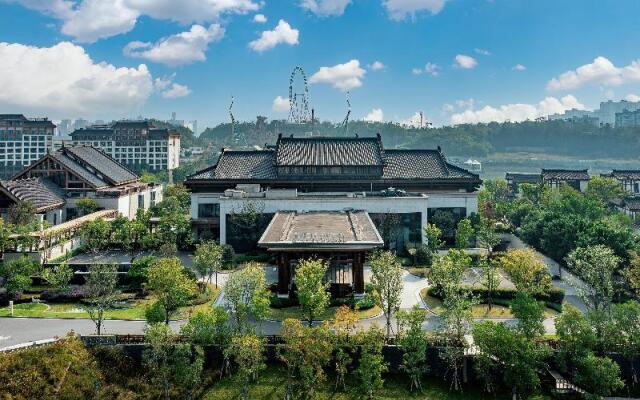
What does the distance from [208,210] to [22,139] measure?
69056 mm

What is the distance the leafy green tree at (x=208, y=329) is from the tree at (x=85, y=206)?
30.1 m

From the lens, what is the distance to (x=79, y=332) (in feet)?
73.0

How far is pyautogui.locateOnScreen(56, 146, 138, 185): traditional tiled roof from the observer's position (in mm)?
50250

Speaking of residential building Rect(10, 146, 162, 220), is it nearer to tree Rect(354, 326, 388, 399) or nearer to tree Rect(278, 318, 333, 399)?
tree Rect(278, 318, 333, 399)

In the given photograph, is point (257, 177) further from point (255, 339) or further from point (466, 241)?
point (255, 339)

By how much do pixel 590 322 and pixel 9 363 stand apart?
70.5 feet

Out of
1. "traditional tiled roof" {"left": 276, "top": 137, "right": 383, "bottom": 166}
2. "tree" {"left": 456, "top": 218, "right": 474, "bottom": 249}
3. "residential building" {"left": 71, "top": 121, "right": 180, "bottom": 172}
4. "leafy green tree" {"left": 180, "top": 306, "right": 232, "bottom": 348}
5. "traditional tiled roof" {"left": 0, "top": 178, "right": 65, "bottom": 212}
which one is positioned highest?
"residential building" {"left": 71, "top": 121, "right": 180, "bottom": 172}

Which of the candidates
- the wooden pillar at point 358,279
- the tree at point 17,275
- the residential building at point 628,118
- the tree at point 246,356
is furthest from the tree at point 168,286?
the residential building at point 628,118

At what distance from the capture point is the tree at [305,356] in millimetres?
18016

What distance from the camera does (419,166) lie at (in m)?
45.6

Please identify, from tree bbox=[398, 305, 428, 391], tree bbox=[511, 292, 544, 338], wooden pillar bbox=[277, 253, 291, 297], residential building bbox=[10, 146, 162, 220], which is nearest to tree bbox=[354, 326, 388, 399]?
tree bbox=[398, 305, 428, 391]

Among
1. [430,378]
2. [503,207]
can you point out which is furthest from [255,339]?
[503,207]

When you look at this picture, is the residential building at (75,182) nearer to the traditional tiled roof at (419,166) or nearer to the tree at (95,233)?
the tree at (95,233)

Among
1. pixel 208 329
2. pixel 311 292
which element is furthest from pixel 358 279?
pixel 208 329
